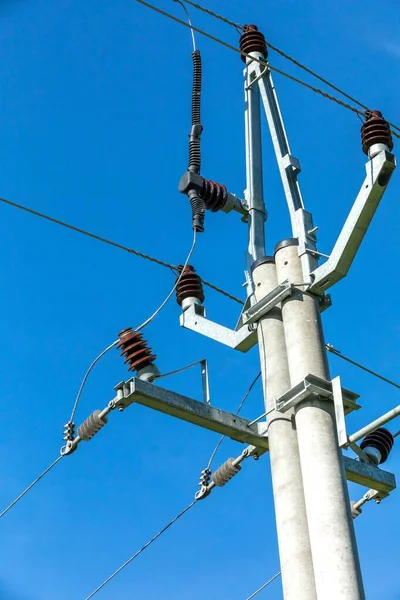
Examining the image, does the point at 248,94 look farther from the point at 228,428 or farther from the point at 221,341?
the point at 228,428

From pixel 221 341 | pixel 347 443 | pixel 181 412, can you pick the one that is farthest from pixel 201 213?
pixel 347 443

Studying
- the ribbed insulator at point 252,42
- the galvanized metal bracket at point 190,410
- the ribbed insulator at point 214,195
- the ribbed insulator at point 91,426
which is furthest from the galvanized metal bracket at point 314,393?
the ribbed insulator at point 252,42

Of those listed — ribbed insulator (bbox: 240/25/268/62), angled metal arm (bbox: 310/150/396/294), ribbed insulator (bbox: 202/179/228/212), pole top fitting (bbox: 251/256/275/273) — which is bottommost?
angled metal arm (bbox: 310/150/396/294)

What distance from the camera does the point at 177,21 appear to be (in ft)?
36.4

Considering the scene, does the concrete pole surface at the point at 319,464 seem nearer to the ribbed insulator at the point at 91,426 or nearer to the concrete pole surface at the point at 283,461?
the concrete pole surface at the point at 283,461

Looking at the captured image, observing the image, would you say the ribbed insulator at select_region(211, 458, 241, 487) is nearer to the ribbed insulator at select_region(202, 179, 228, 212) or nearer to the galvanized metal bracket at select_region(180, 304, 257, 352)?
the galvanized metal bracket at select_region(180, 304, 257, 352)

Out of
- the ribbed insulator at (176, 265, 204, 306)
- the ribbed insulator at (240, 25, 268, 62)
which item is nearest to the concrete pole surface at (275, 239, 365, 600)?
the ribbed insulator at (176, 265, 204, 306)

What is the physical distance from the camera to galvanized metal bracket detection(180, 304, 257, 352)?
33.0ft

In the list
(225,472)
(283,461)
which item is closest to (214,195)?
(225,472)

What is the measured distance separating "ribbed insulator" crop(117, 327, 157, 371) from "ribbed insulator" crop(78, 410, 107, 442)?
57 cm

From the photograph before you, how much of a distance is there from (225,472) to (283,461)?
61.5 inches

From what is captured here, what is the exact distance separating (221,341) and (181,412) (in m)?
1.04

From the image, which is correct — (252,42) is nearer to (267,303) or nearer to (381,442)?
(267,303)

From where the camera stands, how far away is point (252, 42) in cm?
1212
